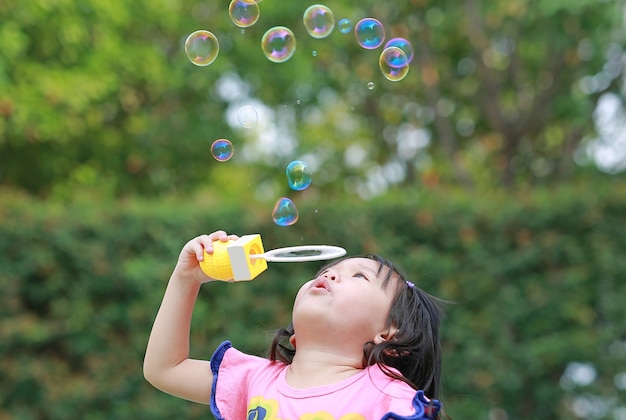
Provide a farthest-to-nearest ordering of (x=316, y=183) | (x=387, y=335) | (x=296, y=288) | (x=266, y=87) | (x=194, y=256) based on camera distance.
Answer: (x=316, y=183), (x=266, y=87), (x=296, y=288), (x=194, y=256), (x=387, y=335)

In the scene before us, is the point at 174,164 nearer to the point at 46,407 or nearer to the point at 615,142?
the point at 46,407

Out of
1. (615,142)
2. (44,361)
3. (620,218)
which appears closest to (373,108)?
(615,142)

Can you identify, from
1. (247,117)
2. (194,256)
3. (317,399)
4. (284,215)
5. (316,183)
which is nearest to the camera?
(317,399)

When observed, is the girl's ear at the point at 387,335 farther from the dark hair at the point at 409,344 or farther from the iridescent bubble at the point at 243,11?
the iridescent bubble at the point at 243,11

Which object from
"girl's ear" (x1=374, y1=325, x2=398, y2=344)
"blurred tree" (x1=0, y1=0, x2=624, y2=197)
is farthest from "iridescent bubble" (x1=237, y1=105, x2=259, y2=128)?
"blurred tree" (x1=0, y1=0, x2=624, y2=197)

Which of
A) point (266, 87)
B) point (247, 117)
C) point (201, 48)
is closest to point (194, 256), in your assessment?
point (247, 117)

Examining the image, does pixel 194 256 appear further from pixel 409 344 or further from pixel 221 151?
pixel 221 151

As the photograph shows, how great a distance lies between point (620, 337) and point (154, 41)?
5.69m

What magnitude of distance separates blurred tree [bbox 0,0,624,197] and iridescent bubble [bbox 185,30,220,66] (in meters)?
3.97

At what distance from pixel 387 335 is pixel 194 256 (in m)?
0.53

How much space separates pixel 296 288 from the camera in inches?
213

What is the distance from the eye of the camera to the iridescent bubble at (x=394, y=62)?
3.21 metres

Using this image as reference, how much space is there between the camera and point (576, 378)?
562 cm

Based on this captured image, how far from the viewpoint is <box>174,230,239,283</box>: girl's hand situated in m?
2.25
